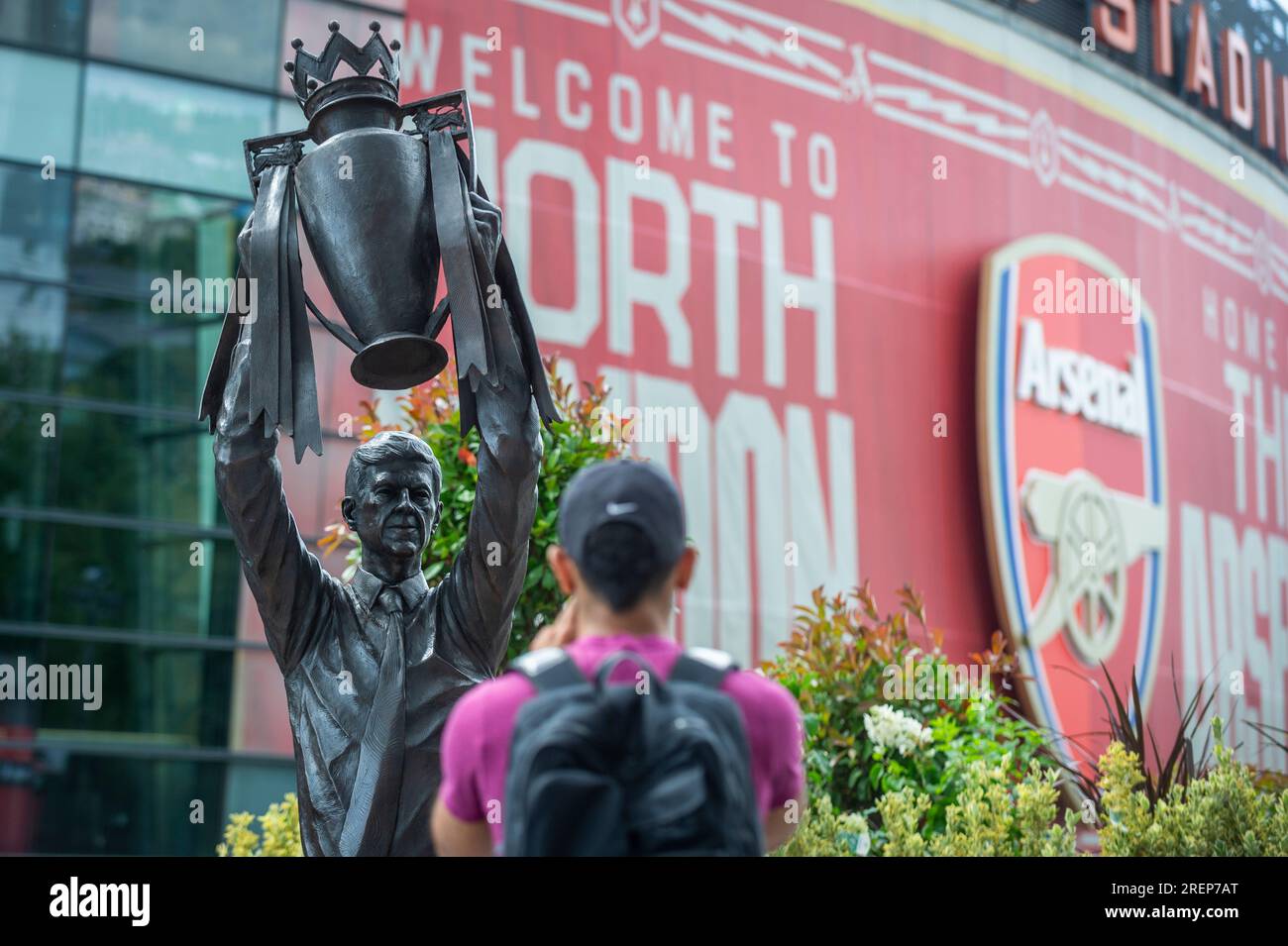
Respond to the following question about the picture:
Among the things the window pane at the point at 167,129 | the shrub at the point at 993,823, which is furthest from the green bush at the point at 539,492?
the window pane at the point at 167,129

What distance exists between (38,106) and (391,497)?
9.97 meters

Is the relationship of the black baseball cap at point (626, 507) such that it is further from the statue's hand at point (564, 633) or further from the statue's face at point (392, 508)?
the statue's face at point (392, 508)

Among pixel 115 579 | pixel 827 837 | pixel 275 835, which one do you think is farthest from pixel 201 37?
pixel 827 837

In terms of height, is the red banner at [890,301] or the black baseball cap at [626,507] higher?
the red banner at [890,301]

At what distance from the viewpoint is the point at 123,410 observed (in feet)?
43.0

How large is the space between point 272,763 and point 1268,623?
12919 millimetres

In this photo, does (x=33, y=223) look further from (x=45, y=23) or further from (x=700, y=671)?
(x=700, y=671)

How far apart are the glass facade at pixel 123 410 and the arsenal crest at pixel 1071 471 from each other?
663 centimetres

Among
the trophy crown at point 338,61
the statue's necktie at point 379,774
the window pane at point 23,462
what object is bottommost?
the statue's necktie at point 379,774

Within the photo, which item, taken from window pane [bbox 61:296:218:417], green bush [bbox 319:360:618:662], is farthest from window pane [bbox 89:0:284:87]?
green bush [bbox 319:360:618:662]

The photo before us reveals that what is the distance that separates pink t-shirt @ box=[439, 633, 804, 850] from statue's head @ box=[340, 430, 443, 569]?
5.91ft

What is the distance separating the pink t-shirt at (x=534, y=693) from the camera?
7.59ft

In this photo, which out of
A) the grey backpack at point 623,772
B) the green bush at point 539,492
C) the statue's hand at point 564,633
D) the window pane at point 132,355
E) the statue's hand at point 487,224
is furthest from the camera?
the window pane at point 132,355
